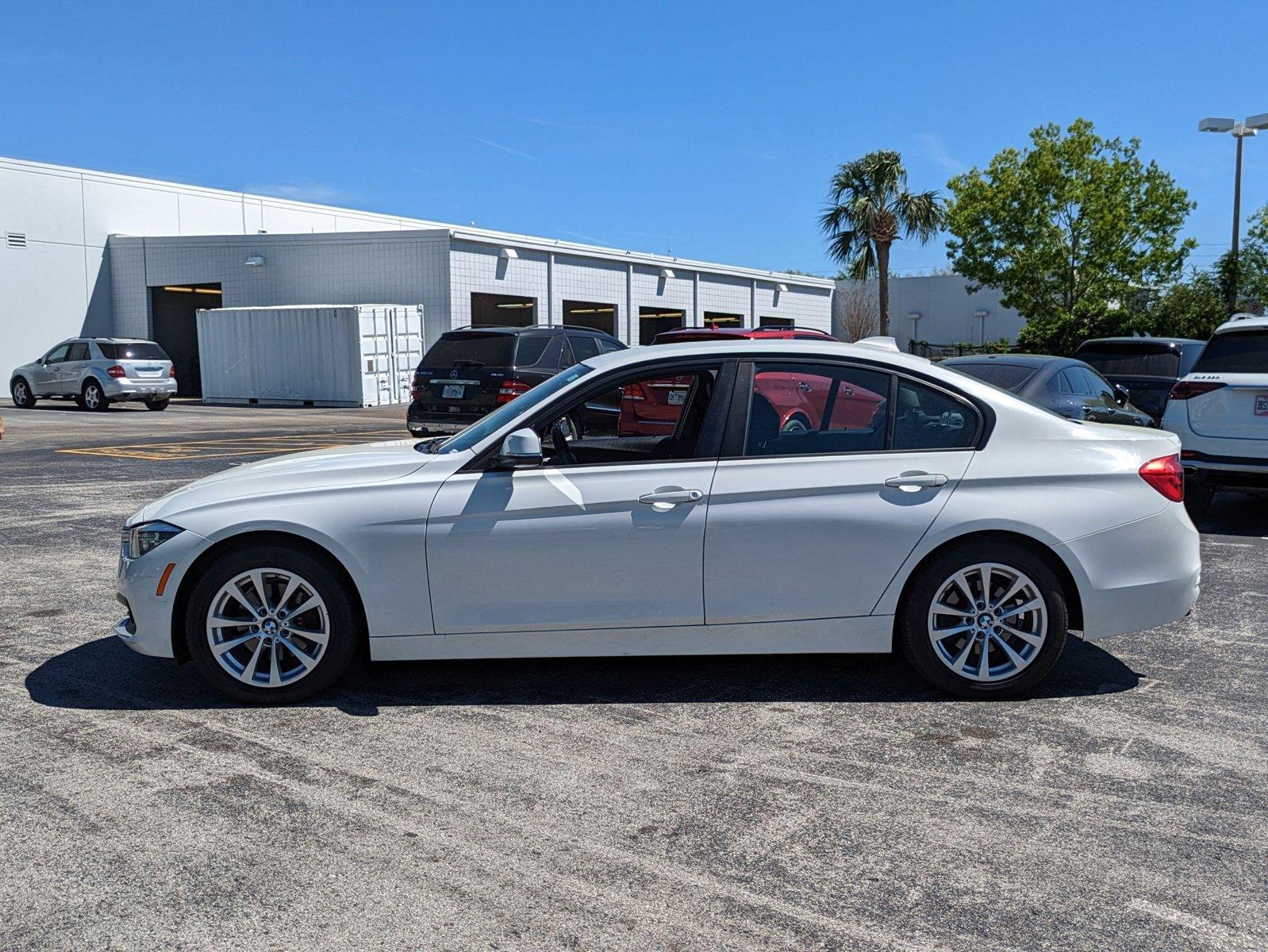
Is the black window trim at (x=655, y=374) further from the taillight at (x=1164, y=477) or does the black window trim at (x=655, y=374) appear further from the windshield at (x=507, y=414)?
the taillight at (x=1164, y=477)

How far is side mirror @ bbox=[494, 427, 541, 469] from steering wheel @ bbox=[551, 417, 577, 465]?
0.11 m

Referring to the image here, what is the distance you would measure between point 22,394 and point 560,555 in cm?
3120

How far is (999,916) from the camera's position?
3266 mm

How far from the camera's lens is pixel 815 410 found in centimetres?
526

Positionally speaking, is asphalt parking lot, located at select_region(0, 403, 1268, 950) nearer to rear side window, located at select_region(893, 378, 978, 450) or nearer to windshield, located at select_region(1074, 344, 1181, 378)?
rear side window, located at select_region(893, 378, 978, 450)

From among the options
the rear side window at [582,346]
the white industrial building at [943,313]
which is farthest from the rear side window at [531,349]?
the white industrial building at [943,313]

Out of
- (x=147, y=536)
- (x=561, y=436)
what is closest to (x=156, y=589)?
(x=147, y=536)

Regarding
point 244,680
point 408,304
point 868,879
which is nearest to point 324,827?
point 244,680

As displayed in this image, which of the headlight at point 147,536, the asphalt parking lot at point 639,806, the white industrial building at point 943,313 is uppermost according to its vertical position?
the white industrial building at point 943,313

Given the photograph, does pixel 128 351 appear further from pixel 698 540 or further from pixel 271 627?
pixel 698 540

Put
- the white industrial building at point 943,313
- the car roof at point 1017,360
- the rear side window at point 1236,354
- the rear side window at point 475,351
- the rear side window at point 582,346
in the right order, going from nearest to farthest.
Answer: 1. the rear side window at point 1236,354
2. the car roof at point 1017,360
3. the rear side window at point 475,351
4. the rear side window at point 582,346
5. the white industrial building at point 943,313

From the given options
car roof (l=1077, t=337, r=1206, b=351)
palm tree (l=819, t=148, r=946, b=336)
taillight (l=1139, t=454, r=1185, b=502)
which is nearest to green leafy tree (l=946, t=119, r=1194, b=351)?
palm tree (l=819, t=148, r=946, b=336)

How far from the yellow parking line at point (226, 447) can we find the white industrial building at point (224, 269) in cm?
1434

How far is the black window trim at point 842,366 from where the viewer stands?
5184 mm
